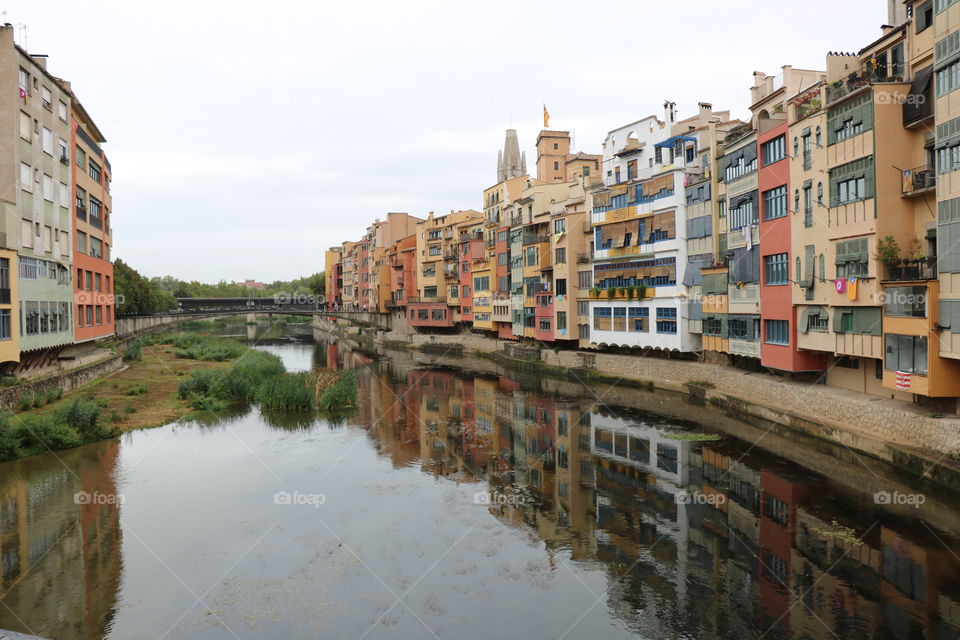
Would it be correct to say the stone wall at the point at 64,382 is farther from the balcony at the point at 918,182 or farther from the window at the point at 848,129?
the balcony at the point at 918,182

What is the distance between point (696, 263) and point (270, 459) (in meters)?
27.3

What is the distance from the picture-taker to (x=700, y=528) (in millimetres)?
19375

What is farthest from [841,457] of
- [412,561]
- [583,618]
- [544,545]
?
[412,561]

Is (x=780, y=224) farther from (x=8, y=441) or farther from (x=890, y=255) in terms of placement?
(x=8, y=441)

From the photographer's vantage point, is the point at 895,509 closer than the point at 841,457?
Yes

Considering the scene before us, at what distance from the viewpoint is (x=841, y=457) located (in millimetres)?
25000

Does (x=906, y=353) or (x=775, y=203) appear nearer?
(x=906, y=353)

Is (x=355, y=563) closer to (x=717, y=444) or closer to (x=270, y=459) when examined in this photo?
(x=270, y=459)

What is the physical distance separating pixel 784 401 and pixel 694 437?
468 centimetres
